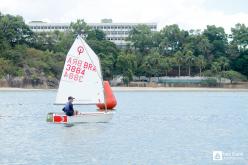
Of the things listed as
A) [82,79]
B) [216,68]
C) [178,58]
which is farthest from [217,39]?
[82,79]

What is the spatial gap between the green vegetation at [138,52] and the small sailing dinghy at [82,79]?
281 ft

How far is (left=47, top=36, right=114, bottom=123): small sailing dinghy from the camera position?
49.4 metres

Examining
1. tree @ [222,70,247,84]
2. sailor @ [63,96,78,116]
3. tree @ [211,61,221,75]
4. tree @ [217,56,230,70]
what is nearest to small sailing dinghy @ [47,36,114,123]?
sailor @ [63,96,78,116]

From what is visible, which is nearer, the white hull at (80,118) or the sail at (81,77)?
the white hull at (80,118)

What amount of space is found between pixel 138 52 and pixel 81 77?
12338 cm

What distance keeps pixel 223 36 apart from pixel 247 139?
131 meters

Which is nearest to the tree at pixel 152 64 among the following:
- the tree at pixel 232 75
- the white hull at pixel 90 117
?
the tree at pixel 232 75

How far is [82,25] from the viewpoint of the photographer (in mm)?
179625

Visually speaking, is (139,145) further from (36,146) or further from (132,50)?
(132,50)

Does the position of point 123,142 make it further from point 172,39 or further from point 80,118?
point 172,39

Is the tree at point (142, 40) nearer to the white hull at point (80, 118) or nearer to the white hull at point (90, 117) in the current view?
the white hull at point (90, 117)

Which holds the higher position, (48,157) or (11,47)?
(11,47)

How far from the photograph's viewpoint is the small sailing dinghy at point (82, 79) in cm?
4938

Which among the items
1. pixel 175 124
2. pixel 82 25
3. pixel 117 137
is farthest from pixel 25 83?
pixel 117 137
